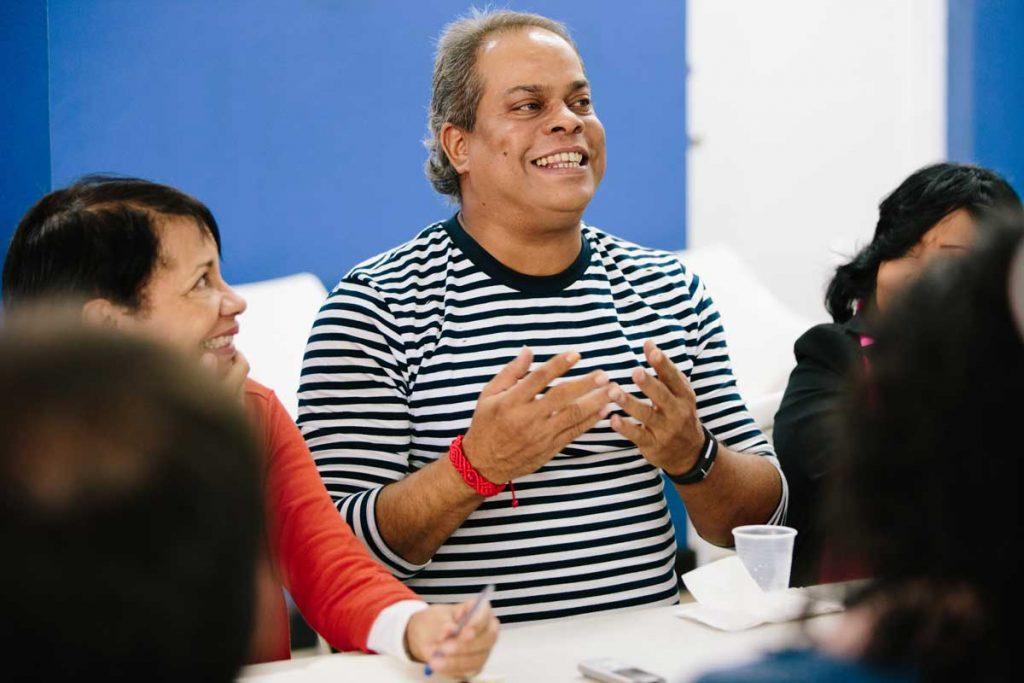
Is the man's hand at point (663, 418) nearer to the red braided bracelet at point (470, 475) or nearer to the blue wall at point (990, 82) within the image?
the red braided bracelet at point (470, 475)

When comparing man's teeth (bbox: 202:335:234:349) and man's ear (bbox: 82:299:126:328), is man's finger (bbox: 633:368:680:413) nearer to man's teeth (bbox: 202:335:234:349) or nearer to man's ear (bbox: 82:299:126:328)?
man's teeth (bbox: 202:335:234:349)

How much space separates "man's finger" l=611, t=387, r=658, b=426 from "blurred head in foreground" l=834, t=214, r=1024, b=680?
970mm

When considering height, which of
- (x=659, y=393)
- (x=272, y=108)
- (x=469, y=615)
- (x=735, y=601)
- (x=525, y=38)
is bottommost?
(x=735, y=601)

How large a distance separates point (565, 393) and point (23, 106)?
166cm

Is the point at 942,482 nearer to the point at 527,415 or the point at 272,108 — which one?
the point at 527,415

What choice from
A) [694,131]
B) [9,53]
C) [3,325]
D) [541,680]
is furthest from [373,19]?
[3,325]

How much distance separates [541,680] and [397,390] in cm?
73

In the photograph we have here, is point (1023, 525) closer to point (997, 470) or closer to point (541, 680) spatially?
point (997, 470)

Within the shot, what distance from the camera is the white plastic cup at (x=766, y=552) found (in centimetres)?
150

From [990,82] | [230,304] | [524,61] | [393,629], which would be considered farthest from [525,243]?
[990,82]

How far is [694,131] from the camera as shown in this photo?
446 cm

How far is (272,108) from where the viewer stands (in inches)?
124

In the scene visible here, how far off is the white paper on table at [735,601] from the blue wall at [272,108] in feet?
6.17

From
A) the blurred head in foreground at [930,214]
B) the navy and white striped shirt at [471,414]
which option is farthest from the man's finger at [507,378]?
the blurred head in foreground at [930,214]
